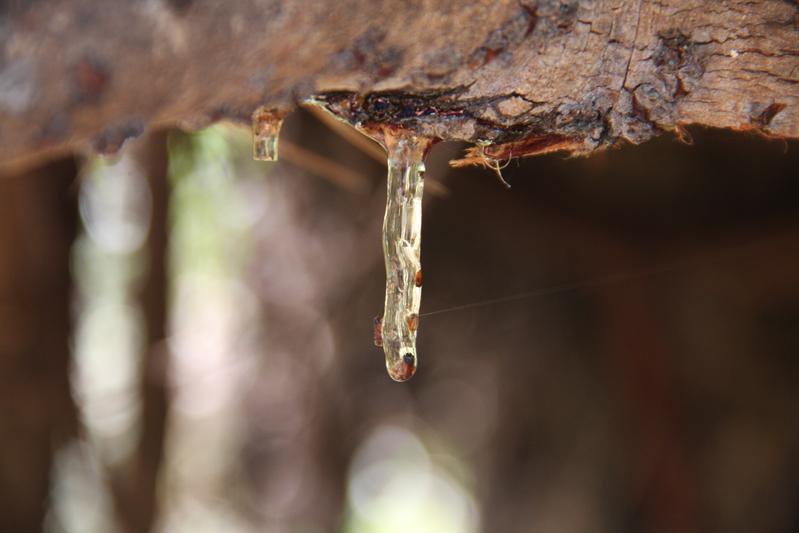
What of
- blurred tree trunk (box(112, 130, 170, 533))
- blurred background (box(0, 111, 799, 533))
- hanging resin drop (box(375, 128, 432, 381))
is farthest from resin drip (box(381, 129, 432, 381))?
blurred tree trunk (box(112, 130, 170, 533))

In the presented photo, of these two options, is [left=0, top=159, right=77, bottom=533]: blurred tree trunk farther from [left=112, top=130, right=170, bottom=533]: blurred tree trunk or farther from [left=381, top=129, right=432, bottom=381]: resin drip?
[left=381, top=129, right=432, bottom=381]: resin drip

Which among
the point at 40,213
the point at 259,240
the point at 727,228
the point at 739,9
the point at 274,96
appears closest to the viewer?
the point at 274,96

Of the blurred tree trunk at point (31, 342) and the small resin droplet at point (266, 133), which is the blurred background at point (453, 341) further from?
the small resin droplet at point (266, 133)

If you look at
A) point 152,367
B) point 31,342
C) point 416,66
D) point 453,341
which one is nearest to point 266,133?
point 416,66

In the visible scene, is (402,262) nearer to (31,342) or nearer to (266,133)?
(266,133)

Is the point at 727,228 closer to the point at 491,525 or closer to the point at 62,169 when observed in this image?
the point at 491,525

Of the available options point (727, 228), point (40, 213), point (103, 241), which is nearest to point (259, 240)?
point (103, 241)
